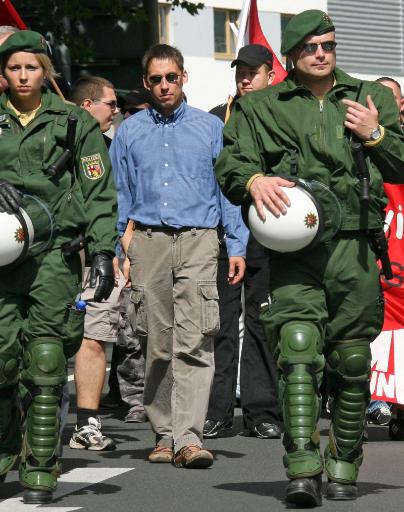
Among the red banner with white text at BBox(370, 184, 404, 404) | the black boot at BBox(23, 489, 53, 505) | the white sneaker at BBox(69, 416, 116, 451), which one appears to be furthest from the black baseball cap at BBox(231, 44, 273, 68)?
the black boot at BBox(23, 489, 53, 505)

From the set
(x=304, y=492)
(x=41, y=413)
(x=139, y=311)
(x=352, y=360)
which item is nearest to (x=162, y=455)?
(x=139, y=311)

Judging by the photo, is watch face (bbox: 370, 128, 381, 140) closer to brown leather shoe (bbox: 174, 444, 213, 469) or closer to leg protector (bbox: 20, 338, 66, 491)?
leg protector (bbox: 20, 338, 66, 491)

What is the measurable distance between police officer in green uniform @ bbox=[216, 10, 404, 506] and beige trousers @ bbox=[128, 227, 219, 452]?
5.05 ft

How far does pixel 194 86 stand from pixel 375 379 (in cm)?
3495

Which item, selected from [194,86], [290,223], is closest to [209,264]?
[290,223]

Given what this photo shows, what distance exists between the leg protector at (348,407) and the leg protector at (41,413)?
1213 mm

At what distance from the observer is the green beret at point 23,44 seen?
8.02 metres

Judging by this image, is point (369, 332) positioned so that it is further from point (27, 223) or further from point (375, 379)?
point (375, 379)

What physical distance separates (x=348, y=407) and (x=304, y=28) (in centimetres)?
168

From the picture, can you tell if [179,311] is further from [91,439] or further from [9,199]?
[9,199]

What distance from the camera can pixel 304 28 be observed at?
7.70 m

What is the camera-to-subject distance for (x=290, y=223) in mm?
7395

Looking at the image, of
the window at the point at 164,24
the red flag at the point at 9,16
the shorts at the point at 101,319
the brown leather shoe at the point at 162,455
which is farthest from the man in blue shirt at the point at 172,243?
the window at the point at 164,24

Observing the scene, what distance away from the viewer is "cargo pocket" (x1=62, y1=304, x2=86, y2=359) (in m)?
7.80
